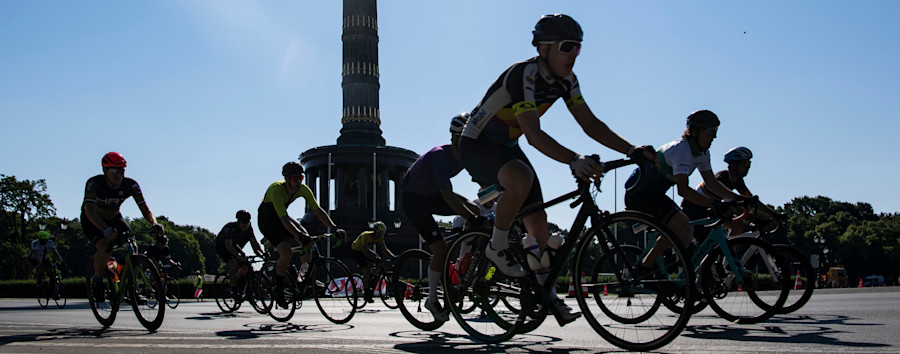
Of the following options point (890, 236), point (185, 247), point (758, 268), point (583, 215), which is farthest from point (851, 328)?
point (185, 247)

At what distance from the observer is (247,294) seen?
466 inches

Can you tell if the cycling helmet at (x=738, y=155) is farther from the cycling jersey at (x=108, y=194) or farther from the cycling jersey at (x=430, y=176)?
the cycling jersey at (x=108, y=194)

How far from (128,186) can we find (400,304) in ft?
11.2

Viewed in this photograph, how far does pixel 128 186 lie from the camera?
8602 millimetres

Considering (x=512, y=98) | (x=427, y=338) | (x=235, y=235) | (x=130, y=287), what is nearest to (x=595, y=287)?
(x=512, y=98)

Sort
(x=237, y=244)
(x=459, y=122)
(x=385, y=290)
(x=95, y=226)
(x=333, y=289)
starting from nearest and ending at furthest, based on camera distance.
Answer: (x=459, y=122) < (x=95, y=226) < (x=333, y=289) < (x=385, y=290) < (x=237, y=244)

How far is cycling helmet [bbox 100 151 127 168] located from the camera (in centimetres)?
842

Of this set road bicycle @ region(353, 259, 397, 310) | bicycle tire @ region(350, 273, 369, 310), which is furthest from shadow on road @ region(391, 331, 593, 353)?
road bicycle @ region(353, 259, 397, 310)

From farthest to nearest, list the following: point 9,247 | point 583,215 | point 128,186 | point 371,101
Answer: point 371,101, point 9,247, point 128,186, point 583,215

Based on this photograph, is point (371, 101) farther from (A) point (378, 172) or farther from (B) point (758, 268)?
(B) point (758, 268)

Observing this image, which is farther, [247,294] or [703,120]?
[247,294]

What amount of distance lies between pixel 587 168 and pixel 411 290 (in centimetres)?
356

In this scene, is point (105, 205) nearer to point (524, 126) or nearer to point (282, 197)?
point (282, 197)

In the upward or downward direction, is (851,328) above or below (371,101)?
below
